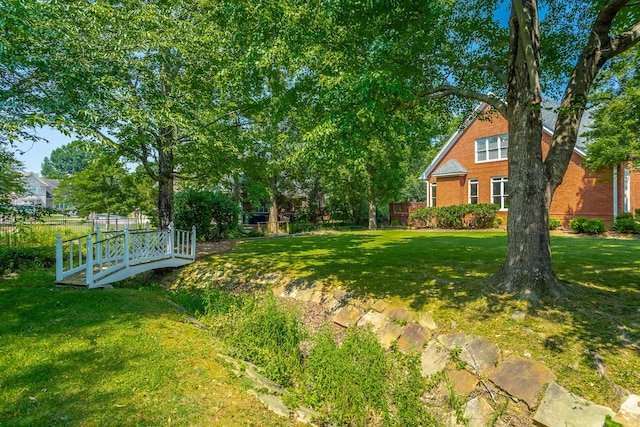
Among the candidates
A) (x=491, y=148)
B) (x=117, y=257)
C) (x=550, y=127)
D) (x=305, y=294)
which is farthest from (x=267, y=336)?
(x=491, y=148)

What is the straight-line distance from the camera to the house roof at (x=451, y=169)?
2078cm

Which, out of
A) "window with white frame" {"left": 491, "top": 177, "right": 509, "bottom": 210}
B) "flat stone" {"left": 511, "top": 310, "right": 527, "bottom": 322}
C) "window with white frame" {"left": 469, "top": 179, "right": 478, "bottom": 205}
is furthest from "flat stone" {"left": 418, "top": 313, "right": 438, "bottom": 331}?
"window with white frame" {"left": 469, "top": 179, "right": 478, "bottom": 205}

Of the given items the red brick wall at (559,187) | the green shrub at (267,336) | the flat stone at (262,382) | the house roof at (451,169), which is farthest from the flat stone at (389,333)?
the house roof at (451,169)

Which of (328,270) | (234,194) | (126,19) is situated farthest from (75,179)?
(328,270)

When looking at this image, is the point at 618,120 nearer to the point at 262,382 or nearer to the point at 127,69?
the point at 262,382

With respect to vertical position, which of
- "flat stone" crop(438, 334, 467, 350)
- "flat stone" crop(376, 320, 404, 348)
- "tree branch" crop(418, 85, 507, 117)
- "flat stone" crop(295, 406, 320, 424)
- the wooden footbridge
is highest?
"tree branch" crop(418, 85, 507, 117)

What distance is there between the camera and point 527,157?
509 centimetres

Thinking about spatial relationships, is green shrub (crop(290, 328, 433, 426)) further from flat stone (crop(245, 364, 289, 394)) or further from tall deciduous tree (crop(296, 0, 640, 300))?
tall deciduous tree (crop(296, 0, 640, 300))

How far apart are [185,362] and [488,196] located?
19768 millimetres

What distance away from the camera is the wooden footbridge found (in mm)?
7324

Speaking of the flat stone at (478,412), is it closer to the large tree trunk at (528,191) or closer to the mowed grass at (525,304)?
the mowed grass at (525,304)

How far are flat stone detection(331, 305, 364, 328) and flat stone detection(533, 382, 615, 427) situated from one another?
2.98 m

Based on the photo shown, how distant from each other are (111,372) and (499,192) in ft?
67.3

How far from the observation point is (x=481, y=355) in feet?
13.3
